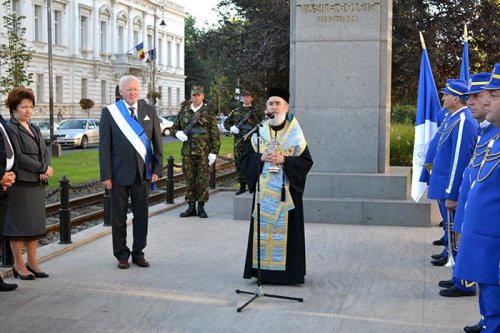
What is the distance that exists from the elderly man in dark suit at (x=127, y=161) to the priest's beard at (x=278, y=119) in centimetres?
179

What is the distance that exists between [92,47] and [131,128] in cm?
6467

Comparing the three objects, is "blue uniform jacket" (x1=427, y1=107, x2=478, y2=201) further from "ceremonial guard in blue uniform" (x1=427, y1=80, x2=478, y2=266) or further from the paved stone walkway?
the paved stone walkway

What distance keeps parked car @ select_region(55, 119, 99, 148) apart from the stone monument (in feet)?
94.2

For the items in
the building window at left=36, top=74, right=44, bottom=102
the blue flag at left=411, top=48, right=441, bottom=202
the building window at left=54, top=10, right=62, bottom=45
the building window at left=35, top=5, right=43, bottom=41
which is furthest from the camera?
the building window at left=54, top=10, right=62, bottom=45

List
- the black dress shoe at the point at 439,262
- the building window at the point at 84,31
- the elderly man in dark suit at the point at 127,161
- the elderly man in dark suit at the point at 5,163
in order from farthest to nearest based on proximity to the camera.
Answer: the building window at the point at 84,31 → the black dress shoe at the point at 439,262 → the elderly man in dark suit at the point at 127,161 → the elderly man in dark suit at the point at 5,163

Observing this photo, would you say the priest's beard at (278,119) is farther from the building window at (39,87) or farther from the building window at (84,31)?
the building window at (84,31)

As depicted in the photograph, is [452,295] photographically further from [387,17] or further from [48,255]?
[387,17]

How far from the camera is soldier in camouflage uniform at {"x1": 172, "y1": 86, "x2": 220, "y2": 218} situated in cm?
1247

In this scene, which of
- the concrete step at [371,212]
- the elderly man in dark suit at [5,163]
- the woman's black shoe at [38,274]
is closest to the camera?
the elderly man in dark suit at [5,163]

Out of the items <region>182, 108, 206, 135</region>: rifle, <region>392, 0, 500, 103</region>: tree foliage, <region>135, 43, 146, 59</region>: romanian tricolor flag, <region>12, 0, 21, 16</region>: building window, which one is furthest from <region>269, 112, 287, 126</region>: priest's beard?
<region>12, 0, 21, 16</region>: building window

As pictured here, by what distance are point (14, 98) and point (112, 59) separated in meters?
68.6

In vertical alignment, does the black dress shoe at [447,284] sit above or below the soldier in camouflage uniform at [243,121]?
below

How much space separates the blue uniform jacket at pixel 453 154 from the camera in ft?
24.7

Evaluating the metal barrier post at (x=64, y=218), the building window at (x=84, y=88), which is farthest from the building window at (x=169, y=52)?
the metal barrier post at (x=64, y=218)
